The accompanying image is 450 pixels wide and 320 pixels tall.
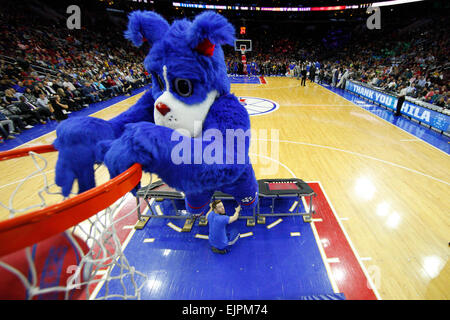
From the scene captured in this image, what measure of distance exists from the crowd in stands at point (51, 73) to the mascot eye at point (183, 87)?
5.63 metres

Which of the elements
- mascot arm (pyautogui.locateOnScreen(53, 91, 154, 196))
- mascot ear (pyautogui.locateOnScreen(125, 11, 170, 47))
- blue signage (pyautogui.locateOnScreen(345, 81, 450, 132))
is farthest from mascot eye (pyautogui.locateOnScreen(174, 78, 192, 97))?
blue signage (pyautogui.locateOnScreen(345, 81, 450, 132))

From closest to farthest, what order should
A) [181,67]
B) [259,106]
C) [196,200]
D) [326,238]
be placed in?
1. [181,67]
2. [196,200]
3. [326,238]
4. [259,106]

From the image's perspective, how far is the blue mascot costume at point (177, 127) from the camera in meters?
1.14

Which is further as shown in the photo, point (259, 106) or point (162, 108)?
point (259, 106)

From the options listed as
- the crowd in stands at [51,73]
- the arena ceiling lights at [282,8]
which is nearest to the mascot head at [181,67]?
the crowd in stands at [51,73]

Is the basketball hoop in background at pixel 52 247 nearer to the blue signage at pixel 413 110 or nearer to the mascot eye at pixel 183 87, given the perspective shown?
the mascot eye at pixel 183 87

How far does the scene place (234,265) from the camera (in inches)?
115

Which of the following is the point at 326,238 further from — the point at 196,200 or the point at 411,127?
the point at 411,127

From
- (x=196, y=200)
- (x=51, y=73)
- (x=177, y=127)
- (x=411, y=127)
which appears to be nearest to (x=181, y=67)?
(x=177, y=127)

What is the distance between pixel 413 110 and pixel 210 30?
9.62m

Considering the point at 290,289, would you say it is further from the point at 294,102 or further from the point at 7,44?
the point at 7,44

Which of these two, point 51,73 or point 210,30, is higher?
point 51,73

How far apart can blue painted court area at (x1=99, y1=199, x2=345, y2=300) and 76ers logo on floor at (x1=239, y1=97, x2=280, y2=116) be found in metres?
6.23

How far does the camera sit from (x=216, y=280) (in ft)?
8.95
